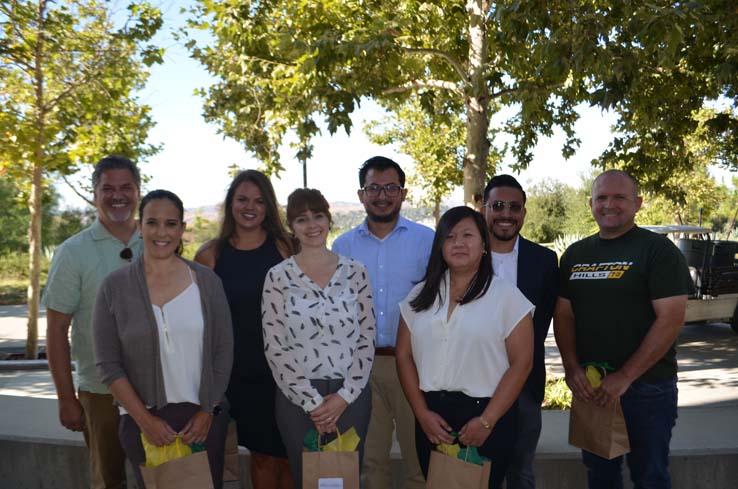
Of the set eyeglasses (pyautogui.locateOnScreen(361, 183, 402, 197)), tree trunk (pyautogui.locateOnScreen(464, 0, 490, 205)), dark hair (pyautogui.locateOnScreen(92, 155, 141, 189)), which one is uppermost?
tree trunk (pyautogui.locateOnScreen(464, 0, 490, 205))

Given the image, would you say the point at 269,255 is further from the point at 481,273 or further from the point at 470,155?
the point at 470,155

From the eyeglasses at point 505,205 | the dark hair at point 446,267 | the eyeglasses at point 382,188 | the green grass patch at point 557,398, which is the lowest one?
the green grass patch at point 557,398

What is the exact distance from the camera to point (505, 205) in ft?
11.5

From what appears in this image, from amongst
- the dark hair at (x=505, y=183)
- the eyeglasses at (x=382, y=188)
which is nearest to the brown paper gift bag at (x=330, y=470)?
the eyeglasses at (x=382, y=188)

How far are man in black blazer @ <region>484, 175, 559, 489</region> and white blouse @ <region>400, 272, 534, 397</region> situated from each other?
0.55 meters

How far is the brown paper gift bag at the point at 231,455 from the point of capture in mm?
3621

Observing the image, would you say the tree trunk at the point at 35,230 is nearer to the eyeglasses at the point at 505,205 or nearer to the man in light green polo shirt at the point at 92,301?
the man in light green polo shirt at the point at 92,301

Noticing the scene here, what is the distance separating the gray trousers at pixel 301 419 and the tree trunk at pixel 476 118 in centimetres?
497

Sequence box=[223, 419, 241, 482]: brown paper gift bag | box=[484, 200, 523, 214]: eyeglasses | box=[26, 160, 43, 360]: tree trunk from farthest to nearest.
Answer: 1. box=[26, 160, 43, 360]: tree trunk
2. box=[223, 419, 241, 482]: brown paper gift bag
3. box=[484, 200, 523, 214]: eyeglasses

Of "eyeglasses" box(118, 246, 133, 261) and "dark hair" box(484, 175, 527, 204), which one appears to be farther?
"dark hair" box(484, 175, 527, 204)

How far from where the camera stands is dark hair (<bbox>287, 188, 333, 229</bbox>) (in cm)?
312

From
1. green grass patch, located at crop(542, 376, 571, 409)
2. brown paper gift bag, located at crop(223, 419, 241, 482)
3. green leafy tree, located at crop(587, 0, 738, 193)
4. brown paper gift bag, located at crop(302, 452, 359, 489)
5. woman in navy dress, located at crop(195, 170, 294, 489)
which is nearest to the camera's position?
brown paper gift bag, located at crop(302, 452, 359, 489)

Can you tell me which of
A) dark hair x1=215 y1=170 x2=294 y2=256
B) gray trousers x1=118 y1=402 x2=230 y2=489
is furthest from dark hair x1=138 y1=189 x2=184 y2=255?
gray trousers x1=118 y1=402 x2=230 y2=489

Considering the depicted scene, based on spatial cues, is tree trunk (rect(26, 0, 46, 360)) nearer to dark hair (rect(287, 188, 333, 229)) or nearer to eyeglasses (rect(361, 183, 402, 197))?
eyeglasses (rect(361, 183, 402, 197))
